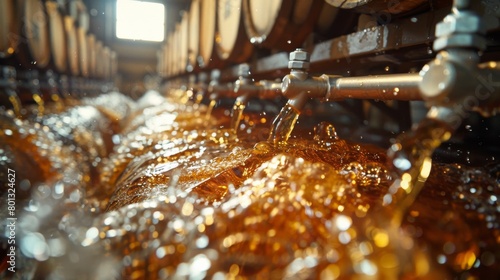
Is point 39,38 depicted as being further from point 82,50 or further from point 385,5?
A: point 385,5

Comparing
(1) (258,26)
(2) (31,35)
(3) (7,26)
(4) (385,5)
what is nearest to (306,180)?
(4) (385,5)

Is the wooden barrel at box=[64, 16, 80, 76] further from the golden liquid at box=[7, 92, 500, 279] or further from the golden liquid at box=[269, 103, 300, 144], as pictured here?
the golden liquid at box=[7, 92, 500, 279]

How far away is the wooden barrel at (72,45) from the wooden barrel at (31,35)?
0.91m

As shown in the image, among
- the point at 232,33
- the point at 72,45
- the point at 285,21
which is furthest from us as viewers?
the point at 72,45

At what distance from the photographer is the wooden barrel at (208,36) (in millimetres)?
3678

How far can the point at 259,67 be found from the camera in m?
2.80

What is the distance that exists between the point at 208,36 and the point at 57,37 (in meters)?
2.84

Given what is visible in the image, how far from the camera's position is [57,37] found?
5438 mm

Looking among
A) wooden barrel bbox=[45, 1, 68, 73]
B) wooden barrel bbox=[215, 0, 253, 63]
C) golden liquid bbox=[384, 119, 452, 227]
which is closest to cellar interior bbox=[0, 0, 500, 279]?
golden liquid bbox=[384, 119, 452, 227]

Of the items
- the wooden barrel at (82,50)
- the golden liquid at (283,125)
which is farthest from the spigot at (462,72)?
the wooden barrel at (82,50)

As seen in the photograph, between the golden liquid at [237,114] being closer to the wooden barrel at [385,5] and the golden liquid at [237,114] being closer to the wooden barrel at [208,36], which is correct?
the wooden barrel at [385,5]

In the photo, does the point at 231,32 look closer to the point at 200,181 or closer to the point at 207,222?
the point at 200,181

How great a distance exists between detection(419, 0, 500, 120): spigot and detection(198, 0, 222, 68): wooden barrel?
2.91 metres

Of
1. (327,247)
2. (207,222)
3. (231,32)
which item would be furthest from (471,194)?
(231,32)
